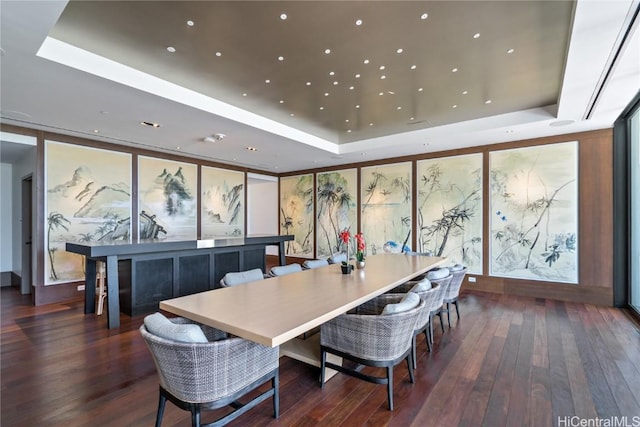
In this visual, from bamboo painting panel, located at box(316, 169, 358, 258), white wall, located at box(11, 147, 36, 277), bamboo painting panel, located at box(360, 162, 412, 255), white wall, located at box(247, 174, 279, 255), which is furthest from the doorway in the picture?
bamboo painting panel, located at box(360, 162, 412, 255)

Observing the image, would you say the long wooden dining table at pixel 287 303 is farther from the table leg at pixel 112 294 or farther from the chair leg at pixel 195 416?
the table leg at pixel 112 294

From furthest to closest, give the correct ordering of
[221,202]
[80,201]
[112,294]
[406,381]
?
[221,202] → [80,201] → [112,294] → [406,381]

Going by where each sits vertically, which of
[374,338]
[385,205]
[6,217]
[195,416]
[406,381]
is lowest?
[406,381]

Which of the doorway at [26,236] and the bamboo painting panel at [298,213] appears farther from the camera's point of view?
the bamboo painting panel at [298,213]

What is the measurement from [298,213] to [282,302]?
22.1 ft

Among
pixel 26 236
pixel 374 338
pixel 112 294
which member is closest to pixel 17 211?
pixel 26 236

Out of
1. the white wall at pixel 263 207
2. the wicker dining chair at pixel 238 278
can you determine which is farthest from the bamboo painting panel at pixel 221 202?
the wicker dining chair at pixel 238 278

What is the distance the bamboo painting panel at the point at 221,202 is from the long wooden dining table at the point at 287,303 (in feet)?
15.5

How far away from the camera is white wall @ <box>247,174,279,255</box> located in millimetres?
9612

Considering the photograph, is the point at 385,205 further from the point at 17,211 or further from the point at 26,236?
the point at 17,211

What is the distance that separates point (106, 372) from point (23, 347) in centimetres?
136

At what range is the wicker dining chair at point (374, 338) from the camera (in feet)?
6.88

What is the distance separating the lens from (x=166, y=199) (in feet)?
21.4

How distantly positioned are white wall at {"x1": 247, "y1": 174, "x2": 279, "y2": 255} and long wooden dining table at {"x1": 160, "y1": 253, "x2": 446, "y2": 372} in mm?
6331
